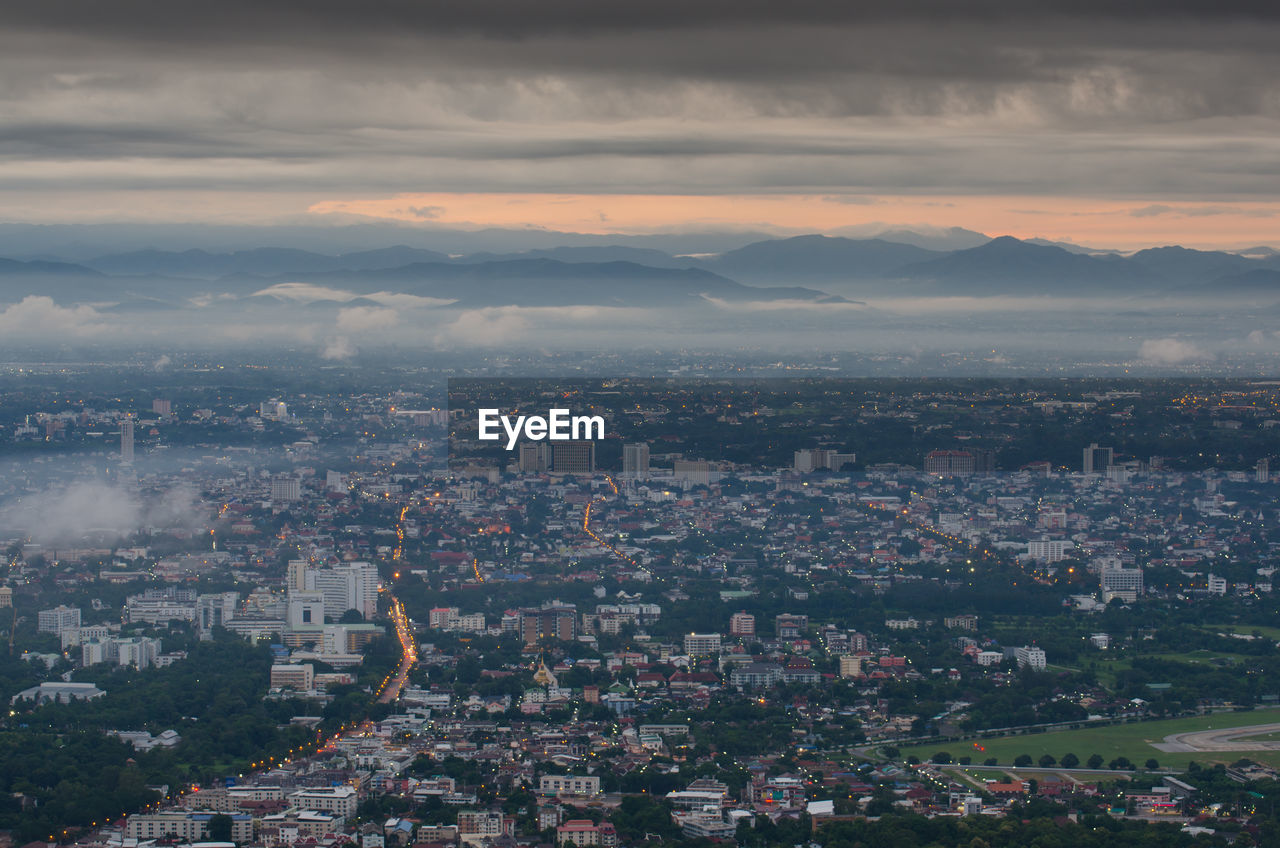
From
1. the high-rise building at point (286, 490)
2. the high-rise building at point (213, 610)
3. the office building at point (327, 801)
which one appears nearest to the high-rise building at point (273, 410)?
the high-rise building at point (286, 490)

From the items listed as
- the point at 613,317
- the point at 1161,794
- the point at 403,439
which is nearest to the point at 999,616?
the point at 1161,794

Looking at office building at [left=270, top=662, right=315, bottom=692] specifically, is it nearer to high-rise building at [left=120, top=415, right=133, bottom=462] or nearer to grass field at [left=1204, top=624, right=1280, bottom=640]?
grass field at [left=1204, top=624, right=1280, bottom=640]

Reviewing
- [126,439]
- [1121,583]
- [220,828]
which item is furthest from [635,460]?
[220,828]

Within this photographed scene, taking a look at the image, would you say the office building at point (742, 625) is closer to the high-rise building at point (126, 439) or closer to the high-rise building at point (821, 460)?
the high-rise building at point (821, 460)

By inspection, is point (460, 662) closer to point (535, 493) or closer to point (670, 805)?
point (670, 805)

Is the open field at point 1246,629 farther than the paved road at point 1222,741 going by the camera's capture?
Yes

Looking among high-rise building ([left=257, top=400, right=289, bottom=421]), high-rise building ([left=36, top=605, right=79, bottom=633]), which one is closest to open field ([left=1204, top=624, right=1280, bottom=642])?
high-rise building ([left=36, top=605, right=79, bottom=633])

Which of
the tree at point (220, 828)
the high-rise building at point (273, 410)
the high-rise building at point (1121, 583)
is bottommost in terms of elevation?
the tree at point (220, 828)
